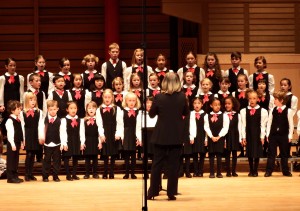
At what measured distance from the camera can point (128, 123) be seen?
28.2 feet

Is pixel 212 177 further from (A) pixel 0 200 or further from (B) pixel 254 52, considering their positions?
(B) pixel 254 52

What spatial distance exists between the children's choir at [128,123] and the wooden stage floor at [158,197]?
0.96ft

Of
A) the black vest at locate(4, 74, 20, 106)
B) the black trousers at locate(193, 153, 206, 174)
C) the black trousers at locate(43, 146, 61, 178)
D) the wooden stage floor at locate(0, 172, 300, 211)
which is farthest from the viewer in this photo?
the black vest at locate(4, 74, 20, 106)

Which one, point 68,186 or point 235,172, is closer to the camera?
point 68,186

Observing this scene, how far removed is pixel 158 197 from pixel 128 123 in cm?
191

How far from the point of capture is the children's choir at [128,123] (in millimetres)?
8328

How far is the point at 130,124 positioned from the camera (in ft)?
28.2

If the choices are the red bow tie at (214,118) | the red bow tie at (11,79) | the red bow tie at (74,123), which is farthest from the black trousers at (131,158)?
the red bow tie at (11,79)

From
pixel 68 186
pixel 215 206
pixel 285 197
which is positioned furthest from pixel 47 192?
pixel 285 197

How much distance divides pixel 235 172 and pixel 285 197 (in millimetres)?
1919

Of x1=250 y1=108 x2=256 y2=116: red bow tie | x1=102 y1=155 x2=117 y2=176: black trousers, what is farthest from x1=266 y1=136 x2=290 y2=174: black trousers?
x1=102 y1=155 x2=117 y2=176: black trousers

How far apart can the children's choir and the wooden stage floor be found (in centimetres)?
29

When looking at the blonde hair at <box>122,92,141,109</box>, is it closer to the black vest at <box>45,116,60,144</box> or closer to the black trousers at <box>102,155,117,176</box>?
the black trousers at <box>102,155,117,176</box>

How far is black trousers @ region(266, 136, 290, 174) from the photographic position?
850cm
